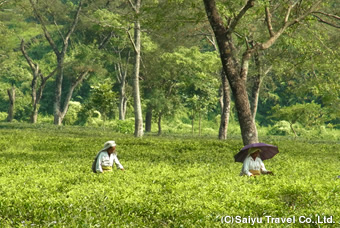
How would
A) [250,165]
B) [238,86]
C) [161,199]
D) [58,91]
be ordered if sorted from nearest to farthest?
1. [161,199]
2. [250,165]
3. [238,86]
4. [58,91]

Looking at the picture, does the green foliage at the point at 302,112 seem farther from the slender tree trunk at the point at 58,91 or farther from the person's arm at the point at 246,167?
the person's arm at the point at 246,167

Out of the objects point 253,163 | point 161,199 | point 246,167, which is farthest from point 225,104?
point 161,199

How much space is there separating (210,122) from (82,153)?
142 feet

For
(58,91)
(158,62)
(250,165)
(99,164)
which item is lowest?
(99,164)

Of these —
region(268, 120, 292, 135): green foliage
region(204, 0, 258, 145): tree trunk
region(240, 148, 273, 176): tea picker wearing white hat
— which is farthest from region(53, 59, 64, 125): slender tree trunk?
region(240, 148, 273, 176): tea picker wearing white hat

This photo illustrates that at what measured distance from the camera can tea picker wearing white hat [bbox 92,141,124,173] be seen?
12.0 m

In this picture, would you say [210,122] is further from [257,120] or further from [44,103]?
[44,103]

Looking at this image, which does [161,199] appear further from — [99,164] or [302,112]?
[302,112]

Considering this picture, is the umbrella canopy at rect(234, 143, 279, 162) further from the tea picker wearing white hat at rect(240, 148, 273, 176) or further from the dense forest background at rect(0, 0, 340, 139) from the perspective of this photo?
the dense forest background at rect(0, 0, 340, 139)

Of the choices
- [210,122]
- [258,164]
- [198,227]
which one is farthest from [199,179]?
[210,122]

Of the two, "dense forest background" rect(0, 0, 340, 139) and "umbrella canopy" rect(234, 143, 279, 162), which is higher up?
"dense forest background" rect(0, 0, 340, 139)

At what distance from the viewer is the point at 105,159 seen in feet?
40.0

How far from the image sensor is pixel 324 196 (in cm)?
897

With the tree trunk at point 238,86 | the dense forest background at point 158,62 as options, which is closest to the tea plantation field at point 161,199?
the tree trunk at point 238,86
